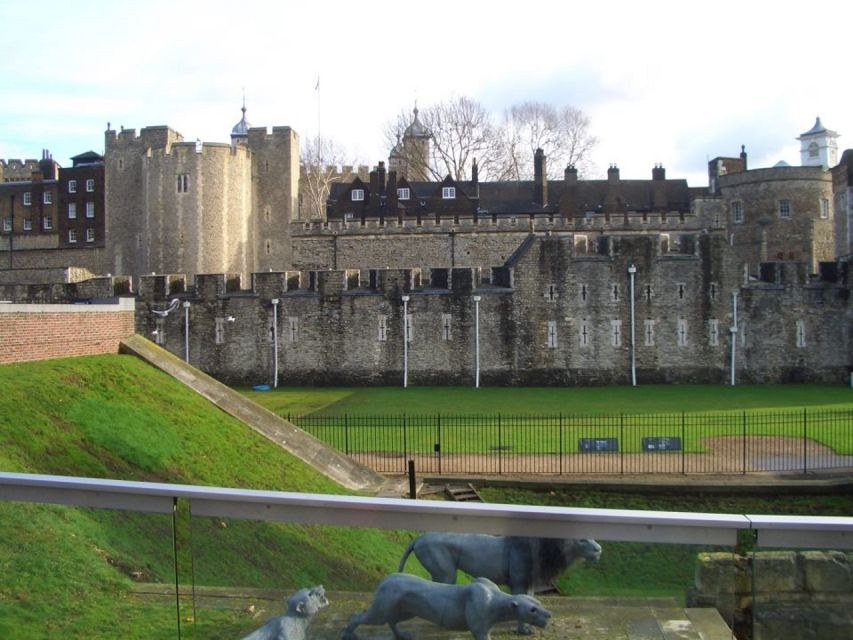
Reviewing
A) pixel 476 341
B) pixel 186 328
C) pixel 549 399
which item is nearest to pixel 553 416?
pixel 549 399

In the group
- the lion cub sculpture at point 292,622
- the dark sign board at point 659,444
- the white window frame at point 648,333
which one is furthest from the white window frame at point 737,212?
the lion cub sculpture at point 292,622

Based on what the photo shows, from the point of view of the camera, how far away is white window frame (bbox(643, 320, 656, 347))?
33375 millimetres

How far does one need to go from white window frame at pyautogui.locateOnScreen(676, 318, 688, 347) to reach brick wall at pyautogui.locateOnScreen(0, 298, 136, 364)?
2146cm

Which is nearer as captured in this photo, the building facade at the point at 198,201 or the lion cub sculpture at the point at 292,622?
the lion cub sculpture at the point at 292,622

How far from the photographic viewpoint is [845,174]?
4600 centimetres

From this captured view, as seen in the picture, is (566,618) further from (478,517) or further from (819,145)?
(819,145)

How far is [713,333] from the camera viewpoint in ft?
110

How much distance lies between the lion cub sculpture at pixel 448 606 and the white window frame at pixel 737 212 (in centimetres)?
4849

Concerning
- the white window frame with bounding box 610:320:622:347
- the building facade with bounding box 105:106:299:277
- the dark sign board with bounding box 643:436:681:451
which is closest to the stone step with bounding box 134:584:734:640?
the dark sign board with bounding box 643:436:681:451

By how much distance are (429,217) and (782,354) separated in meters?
19.3

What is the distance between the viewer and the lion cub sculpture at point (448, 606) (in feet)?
14.6

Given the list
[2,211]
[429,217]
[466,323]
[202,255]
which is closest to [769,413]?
[466,323]

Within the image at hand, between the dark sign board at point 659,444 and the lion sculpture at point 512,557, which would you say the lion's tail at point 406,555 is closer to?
the lion sculpture at point 512,557

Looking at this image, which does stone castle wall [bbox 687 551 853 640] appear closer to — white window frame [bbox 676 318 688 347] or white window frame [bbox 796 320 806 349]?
white window frame [bbox 676 318 688 347]
